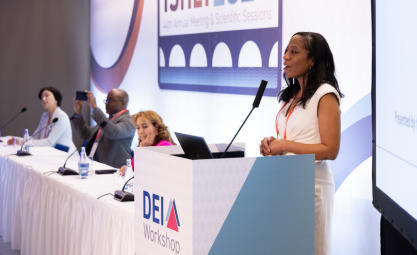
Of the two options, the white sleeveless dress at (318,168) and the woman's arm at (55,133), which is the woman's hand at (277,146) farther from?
the woman's arm at (55,133)

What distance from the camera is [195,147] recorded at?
133 cm

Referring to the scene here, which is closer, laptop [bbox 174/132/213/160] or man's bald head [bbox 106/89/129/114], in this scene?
laptop [bbox 174/132/213/160]

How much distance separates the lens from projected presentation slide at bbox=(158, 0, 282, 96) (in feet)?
A: 12.9

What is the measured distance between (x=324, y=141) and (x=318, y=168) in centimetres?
14

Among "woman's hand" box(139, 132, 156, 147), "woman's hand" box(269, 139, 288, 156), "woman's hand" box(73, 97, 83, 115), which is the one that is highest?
"woman's hand" box(73, 97, 83, 115)

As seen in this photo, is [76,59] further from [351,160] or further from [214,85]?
[351,160]

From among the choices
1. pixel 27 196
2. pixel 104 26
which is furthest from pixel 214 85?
pixel 104 26

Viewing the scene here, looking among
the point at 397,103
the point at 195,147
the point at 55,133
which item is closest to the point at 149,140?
the point at 195,147

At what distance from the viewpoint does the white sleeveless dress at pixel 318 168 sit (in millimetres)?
1681

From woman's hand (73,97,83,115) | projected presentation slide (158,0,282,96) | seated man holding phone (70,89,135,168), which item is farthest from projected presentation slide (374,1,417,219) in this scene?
woman's hand (73,97,83,115)

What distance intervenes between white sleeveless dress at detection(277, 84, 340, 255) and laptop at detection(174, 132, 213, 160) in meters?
0.55

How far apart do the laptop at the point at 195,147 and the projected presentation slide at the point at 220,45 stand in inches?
101

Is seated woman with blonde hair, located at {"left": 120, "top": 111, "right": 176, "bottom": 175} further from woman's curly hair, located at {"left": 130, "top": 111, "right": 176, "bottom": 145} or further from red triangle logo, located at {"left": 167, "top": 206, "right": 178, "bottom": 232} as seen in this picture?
red triangle logo, located at {"left": 167, "top": 206, "right": 178, "bottom": 232}

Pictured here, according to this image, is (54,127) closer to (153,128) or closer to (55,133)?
(55,133)
